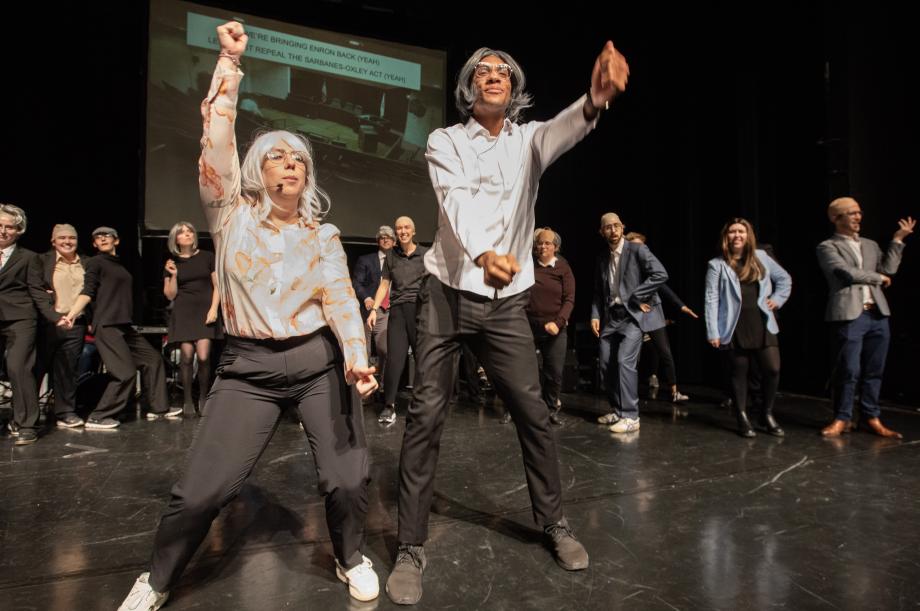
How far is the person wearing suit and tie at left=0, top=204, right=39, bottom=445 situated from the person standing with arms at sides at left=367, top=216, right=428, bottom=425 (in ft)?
8.29

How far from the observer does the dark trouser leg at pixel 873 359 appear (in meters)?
4.03

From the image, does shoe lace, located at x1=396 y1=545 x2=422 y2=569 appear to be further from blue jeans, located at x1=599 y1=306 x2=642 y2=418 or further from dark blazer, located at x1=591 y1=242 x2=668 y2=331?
dark blazer, located at x1=591 y1=242 x2=668 y2=331

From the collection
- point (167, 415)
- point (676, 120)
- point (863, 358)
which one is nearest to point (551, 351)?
point (863, 358)

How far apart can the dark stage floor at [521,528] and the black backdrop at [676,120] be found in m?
2.62

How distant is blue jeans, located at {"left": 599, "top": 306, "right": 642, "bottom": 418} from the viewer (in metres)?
4.19

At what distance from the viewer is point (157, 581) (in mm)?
1560

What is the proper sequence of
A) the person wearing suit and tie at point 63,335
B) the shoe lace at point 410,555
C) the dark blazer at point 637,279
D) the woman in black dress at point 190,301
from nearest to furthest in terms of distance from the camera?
the shoe lace at point 410,555, the dark blazer at point 637,279, the person wearing suit and tie at point 63,335, the woman in black dress at point 190,301

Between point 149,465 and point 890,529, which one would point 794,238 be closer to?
point 890,529

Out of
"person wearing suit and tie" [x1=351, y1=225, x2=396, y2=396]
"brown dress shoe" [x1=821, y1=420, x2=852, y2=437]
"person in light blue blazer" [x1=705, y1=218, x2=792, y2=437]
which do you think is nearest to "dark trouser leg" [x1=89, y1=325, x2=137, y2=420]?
"person wearing suit and tie" [x1=351, y1=225, x2=396, y2=396]

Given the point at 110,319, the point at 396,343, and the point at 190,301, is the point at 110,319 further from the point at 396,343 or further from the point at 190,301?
the point at 396,343

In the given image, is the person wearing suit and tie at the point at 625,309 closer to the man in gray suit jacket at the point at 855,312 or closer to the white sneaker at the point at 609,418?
the white sneaker at the point at 609,418

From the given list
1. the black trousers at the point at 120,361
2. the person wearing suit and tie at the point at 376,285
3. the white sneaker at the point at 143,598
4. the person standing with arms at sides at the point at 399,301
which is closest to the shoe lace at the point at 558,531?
the white sneaker at the point at 143,598

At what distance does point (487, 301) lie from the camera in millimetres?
→ 1875

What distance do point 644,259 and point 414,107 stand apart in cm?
412
